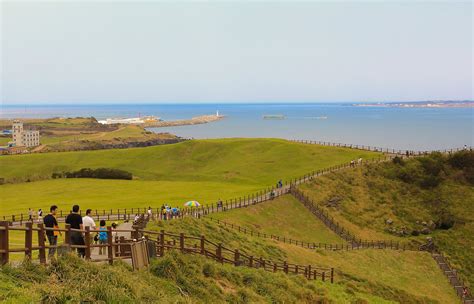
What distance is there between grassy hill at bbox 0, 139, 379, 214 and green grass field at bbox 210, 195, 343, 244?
615cm

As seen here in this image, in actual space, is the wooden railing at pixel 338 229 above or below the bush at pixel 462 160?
below

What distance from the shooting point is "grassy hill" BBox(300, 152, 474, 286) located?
2003 inches

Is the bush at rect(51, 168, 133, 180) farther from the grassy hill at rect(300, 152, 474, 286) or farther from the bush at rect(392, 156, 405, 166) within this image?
the bush at rect(392, 156, 405, 166)

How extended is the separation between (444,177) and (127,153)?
56.1 meters

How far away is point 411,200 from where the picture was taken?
58.5 m

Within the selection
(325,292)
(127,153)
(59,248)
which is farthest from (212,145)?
(59,248)

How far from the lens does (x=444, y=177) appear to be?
62406mm

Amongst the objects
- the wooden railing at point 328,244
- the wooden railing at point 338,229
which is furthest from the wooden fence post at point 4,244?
the wooden railing at point 338,229

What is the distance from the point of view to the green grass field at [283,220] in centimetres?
4441

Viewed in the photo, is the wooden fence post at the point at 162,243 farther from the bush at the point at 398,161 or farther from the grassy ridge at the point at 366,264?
the bush at the point at 398,161

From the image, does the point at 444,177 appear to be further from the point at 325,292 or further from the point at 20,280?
the point at 20,280

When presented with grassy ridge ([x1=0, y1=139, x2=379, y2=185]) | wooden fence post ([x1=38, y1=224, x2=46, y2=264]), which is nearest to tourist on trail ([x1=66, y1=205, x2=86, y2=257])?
wooden fence post ([x1=38, y1=224, x2=46, y2=264])

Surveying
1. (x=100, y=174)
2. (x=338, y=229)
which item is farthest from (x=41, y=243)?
(x=100, y=174)

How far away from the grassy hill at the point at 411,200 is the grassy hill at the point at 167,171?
28.5 ft
